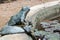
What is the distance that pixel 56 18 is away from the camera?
3896mm

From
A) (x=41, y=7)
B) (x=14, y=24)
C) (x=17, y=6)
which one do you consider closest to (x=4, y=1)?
(x=17, y=6)

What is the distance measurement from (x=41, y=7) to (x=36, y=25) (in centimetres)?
84

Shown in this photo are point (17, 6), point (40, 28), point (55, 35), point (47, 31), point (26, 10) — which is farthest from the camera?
point (17, 6)

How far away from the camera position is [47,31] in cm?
296

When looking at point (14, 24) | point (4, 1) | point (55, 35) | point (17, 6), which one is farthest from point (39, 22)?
point (4, 1)

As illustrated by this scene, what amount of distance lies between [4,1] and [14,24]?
279cm

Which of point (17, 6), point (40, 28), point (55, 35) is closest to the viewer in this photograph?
point (55, 35)

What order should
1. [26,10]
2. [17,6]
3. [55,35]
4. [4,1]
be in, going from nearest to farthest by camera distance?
[55,35] < [26,10] < [17,6] < [4,1]

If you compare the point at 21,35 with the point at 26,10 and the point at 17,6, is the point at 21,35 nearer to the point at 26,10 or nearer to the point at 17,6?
the point at 26,10

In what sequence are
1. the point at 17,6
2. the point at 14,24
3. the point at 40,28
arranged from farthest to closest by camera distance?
the point at 17,6
the point at 14,24
the point at 40,28

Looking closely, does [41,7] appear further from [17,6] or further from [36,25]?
[17,6]

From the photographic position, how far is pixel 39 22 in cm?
346

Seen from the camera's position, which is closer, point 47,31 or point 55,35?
point 55,35

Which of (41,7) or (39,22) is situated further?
(41,7)
